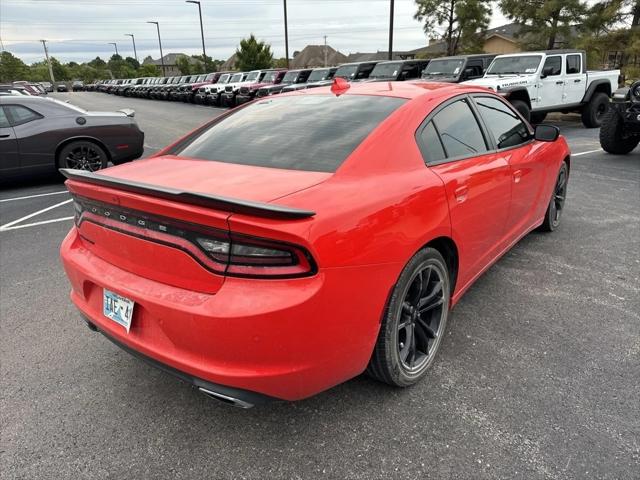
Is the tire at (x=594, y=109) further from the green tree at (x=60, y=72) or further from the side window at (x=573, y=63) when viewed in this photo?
the green tree at (x=60, y=72)

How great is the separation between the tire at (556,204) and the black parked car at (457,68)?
9.42 metres

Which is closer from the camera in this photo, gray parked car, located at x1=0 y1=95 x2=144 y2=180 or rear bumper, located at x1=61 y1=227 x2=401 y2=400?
rear bumper, located at x1=61 y1=227 x2=401 y2=400

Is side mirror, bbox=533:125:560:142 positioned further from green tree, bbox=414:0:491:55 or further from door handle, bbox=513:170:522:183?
green tree, bbox=414:0:491:55

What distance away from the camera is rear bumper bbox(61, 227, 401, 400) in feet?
5.71

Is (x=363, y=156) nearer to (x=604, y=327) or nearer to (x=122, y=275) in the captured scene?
(x=122, y=275)

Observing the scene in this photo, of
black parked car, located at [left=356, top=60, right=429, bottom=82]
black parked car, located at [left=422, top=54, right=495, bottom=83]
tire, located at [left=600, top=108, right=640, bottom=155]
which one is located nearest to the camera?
tire, located at [left=600, top=108, right=640, bottom=155]

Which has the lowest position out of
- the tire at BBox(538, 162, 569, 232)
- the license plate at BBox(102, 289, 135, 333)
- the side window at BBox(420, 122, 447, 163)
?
the tire at BBox(538, 162, 569, 232)

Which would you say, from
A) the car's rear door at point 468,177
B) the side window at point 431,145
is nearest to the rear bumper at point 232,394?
the car's rear door at point 468,177

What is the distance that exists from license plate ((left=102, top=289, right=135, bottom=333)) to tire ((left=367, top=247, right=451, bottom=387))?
1106 mm

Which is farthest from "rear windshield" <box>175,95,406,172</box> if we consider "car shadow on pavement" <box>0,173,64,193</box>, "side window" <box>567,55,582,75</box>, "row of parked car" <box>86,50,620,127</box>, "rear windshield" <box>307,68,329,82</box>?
"rear windshield" <box>307,68,329,82</box>

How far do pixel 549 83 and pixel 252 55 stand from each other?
3338 cm

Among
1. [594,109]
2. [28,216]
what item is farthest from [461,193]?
[594,109]

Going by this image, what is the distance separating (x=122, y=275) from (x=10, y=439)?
37.1 inches

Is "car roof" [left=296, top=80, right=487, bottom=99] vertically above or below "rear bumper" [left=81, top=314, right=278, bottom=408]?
above
